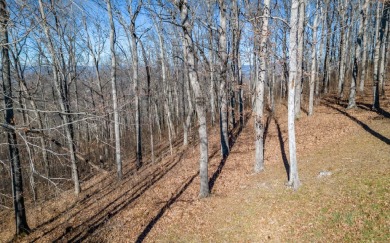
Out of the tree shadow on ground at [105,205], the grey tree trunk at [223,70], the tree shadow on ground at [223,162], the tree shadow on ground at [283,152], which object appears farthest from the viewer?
the grey tree trunk at [223,70]

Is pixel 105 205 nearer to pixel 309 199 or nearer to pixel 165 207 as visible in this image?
pixel 165 207

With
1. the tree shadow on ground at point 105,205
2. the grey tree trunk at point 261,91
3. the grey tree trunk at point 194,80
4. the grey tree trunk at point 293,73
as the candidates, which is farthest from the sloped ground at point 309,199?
the tree shadow on ground at point 105,205

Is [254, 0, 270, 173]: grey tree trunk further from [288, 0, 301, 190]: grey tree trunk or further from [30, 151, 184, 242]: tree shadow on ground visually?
[30, 151, 184, 242]: tree shadow on ground

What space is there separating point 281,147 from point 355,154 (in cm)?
372

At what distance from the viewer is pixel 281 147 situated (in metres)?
12.4

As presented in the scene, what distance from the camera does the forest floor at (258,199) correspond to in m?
6.20

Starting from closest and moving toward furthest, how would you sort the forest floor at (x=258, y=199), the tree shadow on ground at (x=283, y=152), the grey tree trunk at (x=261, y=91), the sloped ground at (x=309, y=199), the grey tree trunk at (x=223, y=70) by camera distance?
the sloped ground at (x=309, y=199)
the forest floor at (x=258, y=199)
the grey tree trunk at (x=261, y=91)
the tree shadow on ground at (x=283, y=152)
the grey tree trunk at (x=223, y=70)

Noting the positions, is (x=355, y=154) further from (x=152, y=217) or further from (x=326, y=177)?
(x=152, y=217)

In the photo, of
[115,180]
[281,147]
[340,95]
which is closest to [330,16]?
[340,95]

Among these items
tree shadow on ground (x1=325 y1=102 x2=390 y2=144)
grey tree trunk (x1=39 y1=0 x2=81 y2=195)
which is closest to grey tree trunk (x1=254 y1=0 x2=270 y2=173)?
tree shadow on ground (x1=325 y1=102 x2=390 y2=144)

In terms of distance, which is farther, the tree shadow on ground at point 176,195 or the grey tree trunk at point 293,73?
the tree shadow on ground at point 176,195

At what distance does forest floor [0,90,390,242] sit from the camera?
6195 mm

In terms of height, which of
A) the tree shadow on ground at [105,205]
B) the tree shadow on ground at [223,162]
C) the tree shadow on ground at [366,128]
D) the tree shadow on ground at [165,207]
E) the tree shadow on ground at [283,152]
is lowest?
the tree shadow on ground at [105,205]

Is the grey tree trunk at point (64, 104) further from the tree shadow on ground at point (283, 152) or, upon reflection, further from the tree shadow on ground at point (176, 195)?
the tree shadow on ground at point (283, 152)
